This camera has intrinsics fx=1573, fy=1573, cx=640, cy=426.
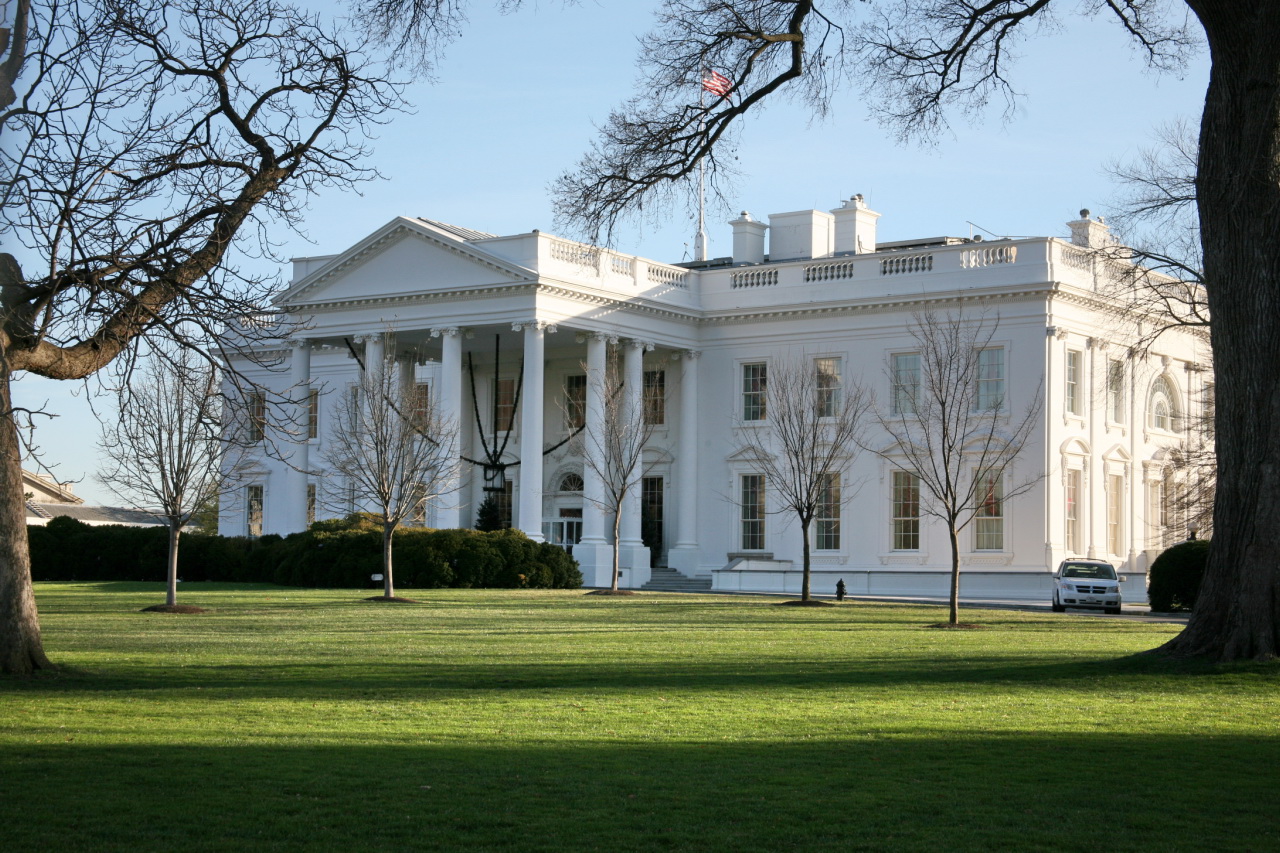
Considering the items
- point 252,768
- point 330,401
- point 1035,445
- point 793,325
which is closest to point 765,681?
point 252,768

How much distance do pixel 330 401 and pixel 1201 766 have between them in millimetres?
54555

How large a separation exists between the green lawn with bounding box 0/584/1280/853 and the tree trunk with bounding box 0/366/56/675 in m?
0.35

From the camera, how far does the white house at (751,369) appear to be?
4747 centimetres

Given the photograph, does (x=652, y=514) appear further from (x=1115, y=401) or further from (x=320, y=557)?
(x=1115, y=401)

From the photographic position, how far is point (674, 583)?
50.7 m

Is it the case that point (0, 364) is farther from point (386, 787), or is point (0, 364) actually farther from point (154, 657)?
point (154, 657)

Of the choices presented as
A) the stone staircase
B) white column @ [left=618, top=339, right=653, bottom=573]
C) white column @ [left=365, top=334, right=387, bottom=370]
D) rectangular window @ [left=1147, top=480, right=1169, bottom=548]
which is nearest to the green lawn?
white column @ [left=618, top=339, right=653, bottom=573]

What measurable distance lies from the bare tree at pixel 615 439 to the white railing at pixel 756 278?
5.05 meters

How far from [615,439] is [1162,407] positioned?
21218mm

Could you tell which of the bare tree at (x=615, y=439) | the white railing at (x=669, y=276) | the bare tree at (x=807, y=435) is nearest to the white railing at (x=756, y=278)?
the white railing at (x=669, y=276)

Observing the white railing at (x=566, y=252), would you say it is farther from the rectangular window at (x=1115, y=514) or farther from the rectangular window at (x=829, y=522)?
the rectangular window at (x=1115, y=514)

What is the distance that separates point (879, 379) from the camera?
49.8 meters

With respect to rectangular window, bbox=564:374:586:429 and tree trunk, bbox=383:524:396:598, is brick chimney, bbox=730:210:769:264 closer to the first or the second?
rectangular window, bbox=564:374:586:429

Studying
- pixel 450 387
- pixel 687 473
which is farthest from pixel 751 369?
pixel 450 387
